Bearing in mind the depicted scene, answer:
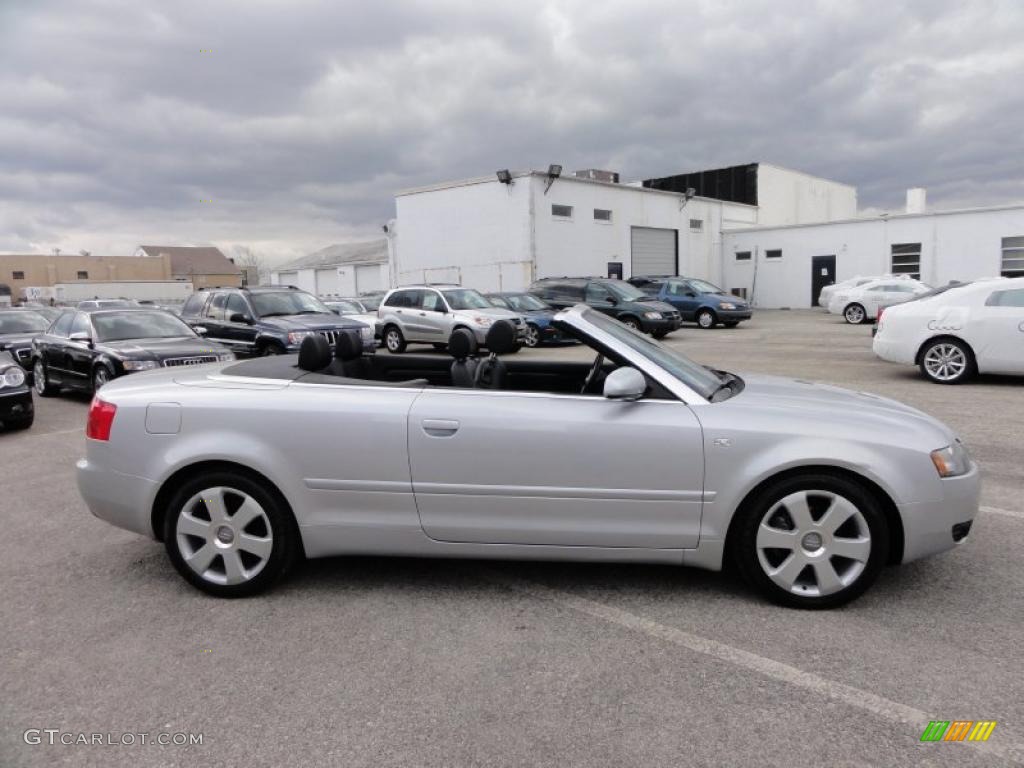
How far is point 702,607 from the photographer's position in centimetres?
345

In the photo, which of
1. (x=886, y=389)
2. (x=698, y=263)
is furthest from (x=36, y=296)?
(x=886, y=389)

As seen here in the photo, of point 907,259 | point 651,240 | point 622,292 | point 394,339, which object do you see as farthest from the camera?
point 651,240

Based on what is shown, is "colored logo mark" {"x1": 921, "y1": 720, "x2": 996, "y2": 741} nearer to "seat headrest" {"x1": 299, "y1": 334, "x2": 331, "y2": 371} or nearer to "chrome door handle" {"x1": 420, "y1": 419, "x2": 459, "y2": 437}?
"chrome door handle" {"x1": 420, "y1": 419, "x2": 459, "y2": 437}

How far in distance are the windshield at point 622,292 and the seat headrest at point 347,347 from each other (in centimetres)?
1662

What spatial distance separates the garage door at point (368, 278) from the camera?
44.8 metres

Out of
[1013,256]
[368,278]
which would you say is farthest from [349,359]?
[368,278]

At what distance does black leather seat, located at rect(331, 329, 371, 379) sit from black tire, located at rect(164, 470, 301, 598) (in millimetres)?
951

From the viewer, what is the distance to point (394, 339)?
17859 mm

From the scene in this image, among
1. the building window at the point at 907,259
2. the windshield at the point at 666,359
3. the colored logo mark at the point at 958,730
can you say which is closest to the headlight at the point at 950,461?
the windshield at the point at 666,359

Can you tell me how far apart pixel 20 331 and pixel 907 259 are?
32.1m

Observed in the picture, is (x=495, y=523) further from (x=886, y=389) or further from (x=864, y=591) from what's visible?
(x=886, y=389)

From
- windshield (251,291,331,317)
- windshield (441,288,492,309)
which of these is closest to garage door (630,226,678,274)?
windshield (441,288,492,309)

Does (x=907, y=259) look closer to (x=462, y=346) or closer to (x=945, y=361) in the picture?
(x=945, y=361)

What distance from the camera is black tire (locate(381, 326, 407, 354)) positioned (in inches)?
699
